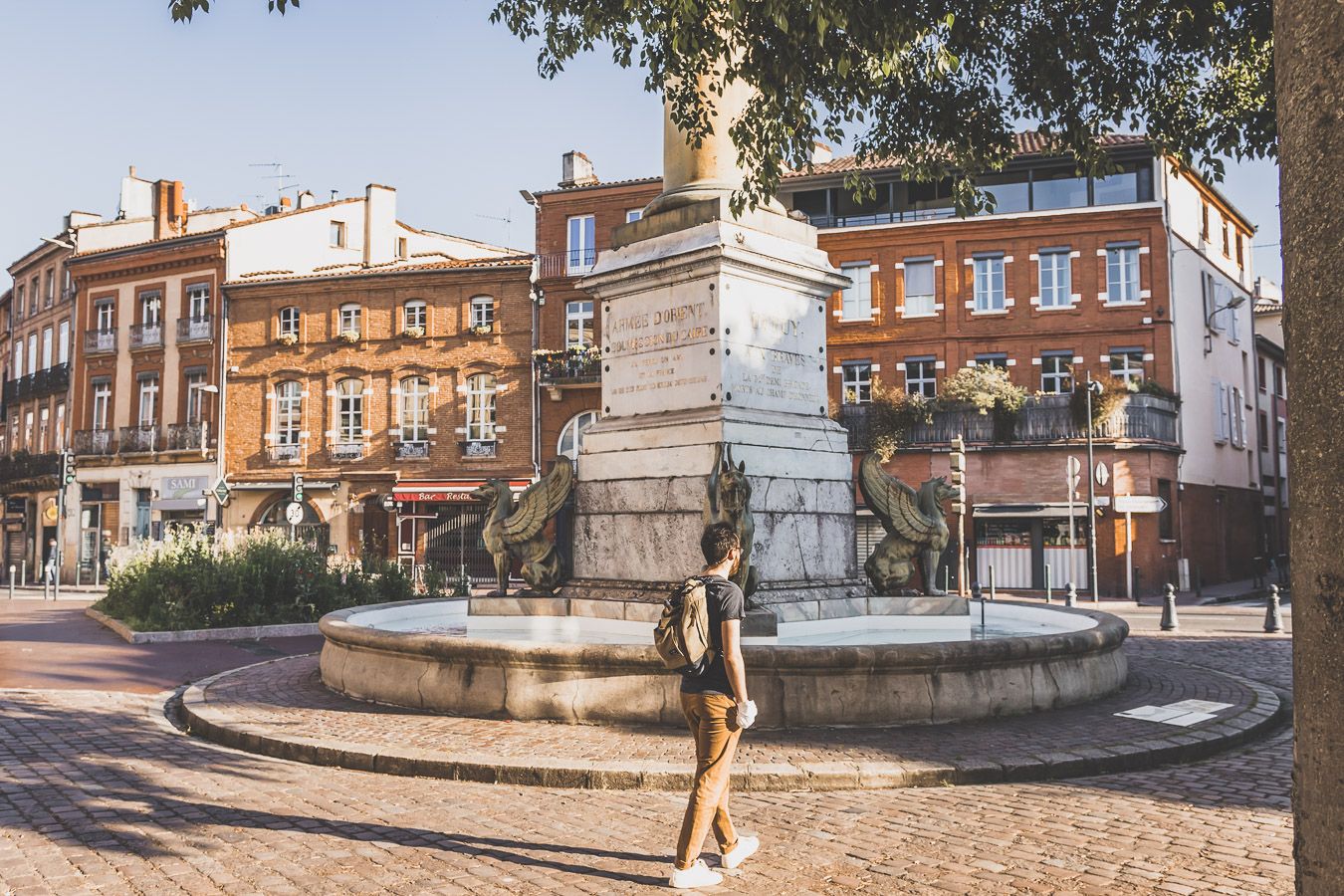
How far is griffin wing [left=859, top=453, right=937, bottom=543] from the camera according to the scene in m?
10.0

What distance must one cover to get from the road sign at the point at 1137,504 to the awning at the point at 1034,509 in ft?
1.12

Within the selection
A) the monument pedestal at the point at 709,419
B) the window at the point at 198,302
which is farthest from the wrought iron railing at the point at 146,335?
the monument pedestal at the point at 709,419

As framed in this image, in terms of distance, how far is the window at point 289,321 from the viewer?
40.8 metres

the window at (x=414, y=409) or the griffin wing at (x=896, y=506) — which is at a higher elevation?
the window at (x=414, y=409)

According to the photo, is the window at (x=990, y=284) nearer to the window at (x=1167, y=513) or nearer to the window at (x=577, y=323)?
the window at (x=1167, y=513)

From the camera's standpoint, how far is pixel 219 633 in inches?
600

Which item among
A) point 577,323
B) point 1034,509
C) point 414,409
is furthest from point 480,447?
point 1034,509

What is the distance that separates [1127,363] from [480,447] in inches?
842


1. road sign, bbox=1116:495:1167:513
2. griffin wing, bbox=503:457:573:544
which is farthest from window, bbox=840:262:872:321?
griffin wing, bbox=503:457:573:544

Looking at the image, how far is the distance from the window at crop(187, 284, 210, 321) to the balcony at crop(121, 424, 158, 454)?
Result: 4735 mm

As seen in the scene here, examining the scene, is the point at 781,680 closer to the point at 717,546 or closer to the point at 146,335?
the point at 717,546

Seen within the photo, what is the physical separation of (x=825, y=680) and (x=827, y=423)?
309cm

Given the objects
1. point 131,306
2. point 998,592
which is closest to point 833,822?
point 998,592

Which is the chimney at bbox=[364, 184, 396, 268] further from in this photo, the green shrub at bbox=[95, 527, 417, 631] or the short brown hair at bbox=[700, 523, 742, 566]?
the short brown hair at bbox=[700, 523, 742, 566]
